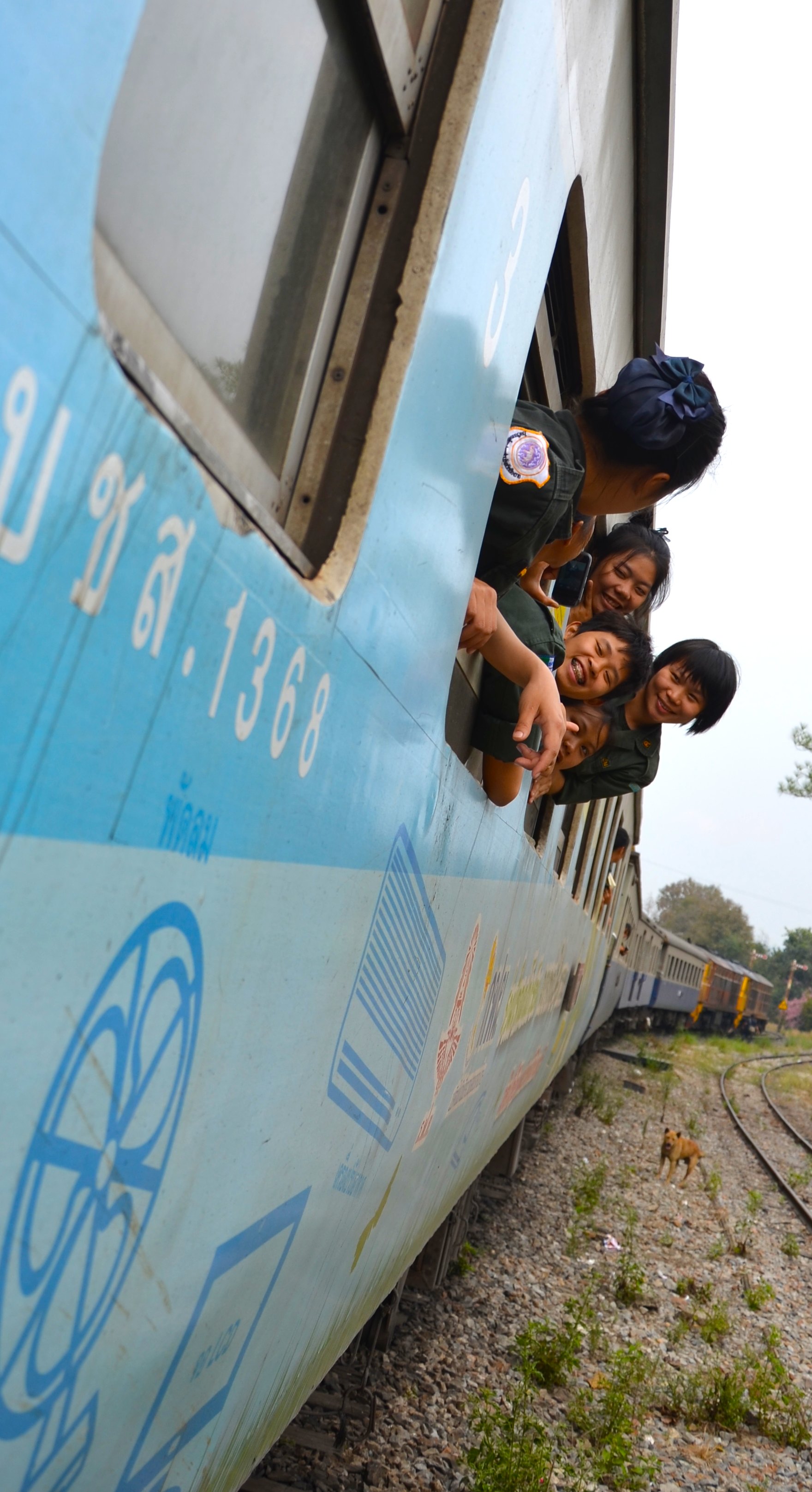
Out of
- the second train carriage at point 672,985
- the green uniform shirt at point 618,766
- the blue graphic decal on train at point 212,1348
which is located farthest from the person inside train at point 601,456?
the second train carriage at point 672,985

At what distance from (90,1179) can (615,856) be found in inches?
402

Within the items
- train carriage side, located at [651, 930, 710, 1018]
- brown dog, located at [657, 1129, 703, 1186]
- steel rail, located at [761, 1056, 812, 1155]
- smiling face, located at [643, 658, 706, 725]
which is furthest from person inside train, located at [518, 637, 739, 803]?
train carriage side, located at [651, 930, 710, 1018]

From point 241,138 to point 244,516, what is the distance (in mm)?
375

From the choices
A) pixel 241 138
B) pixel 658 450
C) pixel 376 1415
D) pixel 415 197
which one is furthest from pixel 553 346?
pixel 376 1415

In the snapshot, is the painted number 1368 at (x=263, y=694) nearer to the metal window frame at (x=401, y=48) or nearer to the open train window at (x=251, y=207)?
the open train window at (x=251, y=207)

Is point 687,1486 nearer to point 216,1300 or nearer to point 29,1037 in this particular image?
point 216,1300

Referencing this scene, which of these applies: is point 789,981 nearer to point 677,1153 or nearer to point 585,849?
point 677,1153

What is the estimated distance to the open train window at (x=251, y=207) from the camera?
2.84 feet

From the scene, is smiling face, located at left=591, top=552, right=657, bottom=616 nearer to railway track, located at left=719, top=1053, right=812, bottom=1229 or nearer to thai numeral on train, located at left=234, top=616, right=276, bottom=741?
thai numeral on train, located at left=234, top=616, right=276, bottom=741

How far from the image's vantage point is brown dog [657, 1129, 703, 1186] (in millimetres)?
10633

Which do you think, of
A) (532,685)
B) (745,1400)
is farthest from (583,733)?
(745,1400)

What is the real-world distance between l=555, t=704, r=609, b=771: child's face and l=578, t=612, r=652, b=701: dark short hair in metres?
0.12

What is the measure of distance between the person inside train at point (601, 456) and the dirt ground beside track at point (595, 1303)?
3027 millimetres

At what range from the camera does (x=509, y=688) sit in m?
2.79
